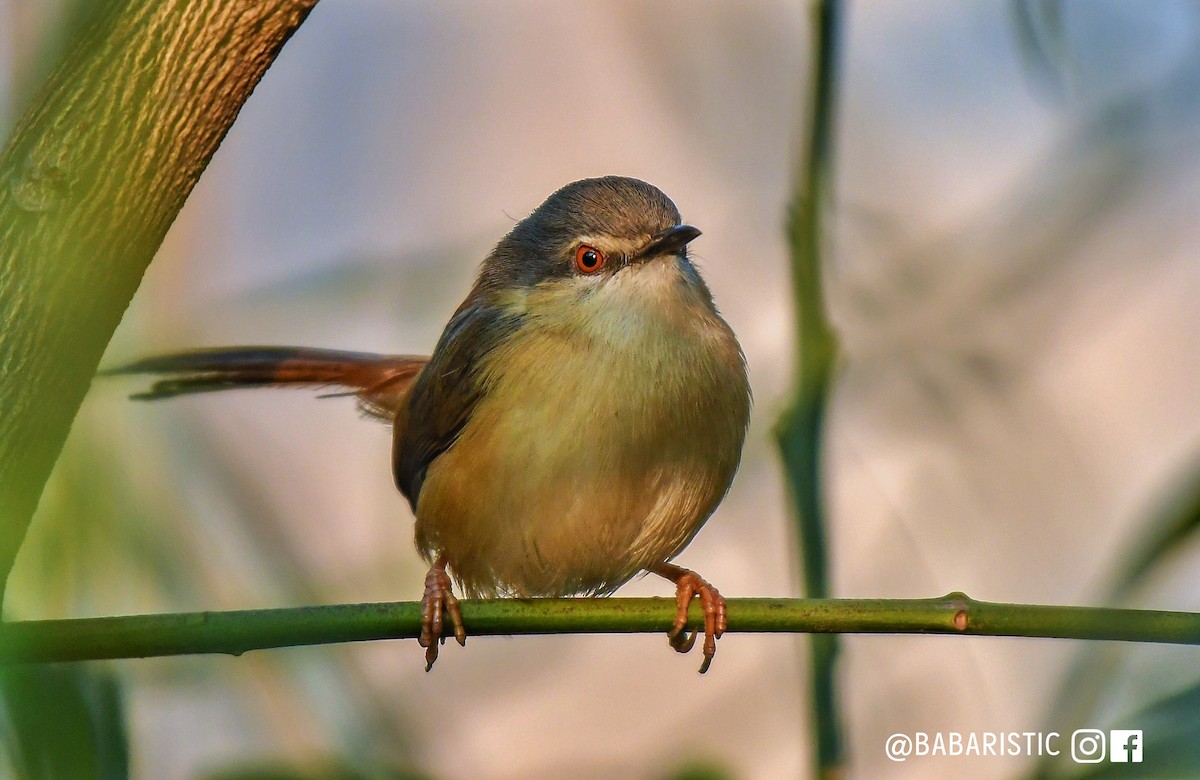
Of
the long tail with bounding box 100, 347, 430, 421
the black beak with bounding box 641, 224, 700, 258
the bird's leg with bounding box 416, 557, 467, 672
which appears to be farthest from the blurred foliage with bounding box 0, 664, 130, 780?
the black beak with bounding box 641, 224, 700, 258

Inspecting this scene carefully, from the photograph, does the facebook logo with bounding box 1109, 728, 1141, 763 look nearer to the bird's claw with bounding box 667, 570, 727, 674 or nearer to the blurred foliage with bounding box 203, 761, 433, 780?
the blurred foliage with bounding box 203, 761, 433, 780

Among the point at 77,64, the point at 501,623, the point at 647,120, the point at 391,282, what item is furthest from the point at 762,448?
the point at 647,120

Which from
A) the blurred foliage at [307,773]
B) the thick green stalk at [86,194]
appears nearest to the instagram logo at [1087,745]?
the blurred foliage at [307,773]

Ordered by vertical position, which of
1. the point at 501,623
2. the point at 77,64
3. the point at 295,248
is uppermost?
the point at 295,248

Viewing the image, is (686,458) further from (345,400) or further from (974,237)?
(345,400)

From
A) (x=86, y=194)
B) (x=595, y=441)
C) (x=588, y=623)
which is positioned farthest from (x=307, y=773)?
(x=595, y=441)

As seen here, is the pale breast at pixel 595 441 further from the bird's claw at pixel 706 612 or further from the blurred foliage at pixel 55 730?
the blurred foliage at pixel 55 730
